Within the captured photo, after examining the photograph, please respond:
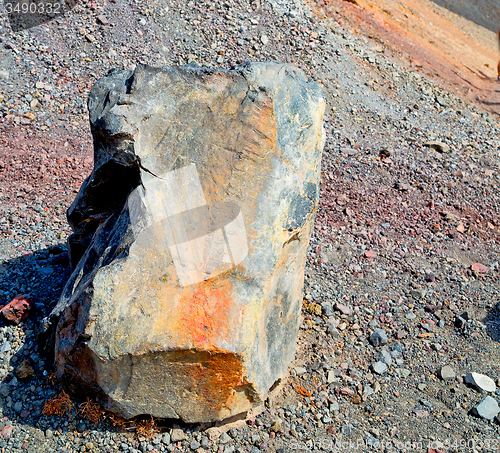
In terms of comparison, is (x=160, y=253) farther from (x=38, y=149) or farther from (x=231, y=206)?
(x=38, y=149)

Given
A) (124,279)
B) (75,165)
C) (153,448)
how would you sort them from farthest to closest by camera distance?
(75,165), (153,448), (124,279)

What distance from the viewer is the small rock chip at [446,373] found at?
168 inches

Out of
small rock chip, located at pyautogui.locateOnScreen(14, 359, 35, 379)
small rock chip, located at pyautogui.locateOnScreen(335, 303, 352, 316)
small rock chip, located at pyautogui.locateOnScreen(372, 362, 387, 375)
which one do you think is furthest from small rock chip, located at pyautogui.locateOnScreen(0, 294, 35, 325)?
small rock chip, located at pyautogui.locateOnScreen(372, 362, 387, 375)

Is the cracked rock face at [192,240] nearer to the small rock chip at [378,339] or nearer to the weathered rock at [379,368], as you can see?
the weathered rock at [379,368]

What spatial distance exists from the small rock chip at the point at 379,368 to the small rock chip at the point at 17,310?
269cm

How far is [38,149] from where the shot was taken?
6.96m

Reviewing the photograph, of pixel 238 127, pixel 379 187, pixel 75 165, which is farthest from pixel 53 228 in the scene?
pixel 379 187

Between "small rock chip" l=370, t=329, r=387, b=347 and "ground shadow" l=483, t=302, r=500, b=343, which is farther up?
"ground shadow" l=483, t=302, r=500, b=343

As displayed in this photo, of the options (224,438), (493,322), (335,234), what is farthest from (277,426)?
(335,234)

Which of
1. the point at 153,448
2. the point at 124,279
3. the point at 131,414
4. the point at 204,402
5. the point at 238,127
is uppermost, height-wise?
the point at 238,127

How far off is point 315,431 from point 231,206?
1.64 meters

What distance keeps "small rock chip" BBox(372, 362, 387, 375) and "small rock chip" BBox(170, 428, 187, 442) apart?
1645 millimetres

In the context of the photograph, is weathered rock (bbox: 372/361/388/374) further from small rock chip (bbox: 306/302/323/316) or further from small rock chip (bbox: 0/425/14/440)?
small rock chip (bbox: 0/425/14/440)

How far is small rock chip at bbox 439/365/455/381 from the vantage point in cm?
428
